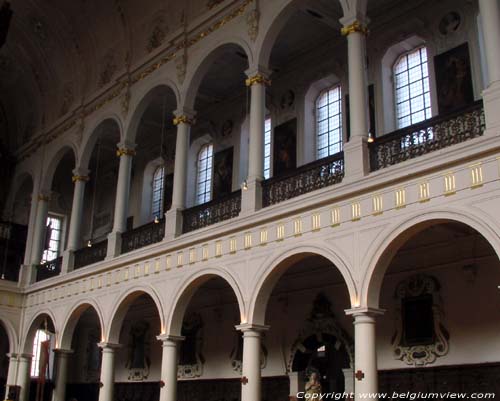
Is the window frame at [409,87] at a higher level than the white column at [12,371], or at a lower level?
higher

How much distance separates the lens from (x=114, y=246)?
61.2ft

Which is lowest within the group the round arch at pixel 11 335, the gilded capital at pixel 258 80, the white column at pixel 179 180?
the round arch at pixel 11 335

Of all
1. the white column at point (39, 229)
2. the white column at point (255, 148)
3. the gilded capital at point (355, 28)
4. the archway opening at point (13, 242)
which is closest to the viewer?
the gilded capital at point (355, 28)

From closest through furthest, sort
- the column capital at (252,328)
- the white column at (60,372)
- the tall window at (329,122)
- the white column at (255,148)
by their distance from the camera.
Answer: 1. the column capital at (252,328)
2. the white column at (255,148)
3. the tall window at (329,122)
4. the white column at (60,372)

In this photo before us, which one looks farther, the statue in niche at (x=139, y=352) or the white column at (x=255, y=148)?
the statue in niche at (x=139, y=352)

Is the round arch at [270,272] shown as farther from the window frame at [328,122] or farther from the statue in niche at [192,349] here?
the statue in niche at [192,349]

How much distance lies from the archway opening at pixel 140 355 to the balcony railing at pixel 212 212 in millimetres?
6253

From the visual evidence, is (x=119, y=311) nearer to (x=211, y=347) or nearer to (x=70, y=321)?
(x=70, y=321)

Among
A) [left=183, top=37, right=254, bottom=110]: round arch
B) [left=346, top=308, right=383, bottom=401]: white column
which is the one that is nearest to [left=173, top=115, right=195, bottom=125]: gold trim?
[left=183, top=37, right=254, bottom=110]: round arch

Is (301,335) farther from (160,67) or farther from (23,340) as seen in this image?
(23,340)

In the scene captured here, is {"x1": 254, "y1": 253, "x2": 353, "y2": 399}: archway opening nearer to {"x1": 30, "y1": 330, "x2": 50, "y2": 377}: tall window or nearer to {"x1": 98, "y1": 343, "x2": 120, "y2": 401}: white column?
{"x1": 98, "y1": 343, "x2": 120, "y2": 401}: white column

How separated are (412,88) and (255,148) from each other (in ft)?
13.9

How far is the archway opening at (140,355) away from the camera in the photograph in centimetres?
2216

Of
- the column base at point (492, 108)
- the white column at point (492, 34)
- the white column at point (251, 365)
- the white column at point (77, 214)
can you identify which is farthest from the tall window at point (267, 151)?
the column base at point (492, 108)
